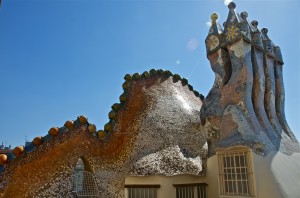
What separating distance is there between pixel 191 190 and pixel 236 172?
4.68 feet

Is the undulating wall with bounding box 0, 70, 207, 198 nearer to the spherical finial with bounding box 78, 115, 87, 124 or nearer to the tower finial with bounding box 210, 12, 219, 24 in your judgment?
the spherical finial with bounding box 78, 115, 87, 124

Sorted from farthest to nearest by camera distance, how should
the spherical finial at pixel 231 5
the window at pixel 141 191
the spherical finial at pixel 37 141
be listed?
the spherical finial at pixel 231 5 → the window at pixel 141 191 → the spherical finial at pixel 37 141

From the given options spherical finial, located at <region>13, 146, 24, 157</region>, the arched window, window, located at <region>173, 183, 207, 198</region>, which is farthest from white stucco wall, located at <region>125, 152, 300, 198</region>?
spherical finial, located at <region>13, 146, 24, 157</region>

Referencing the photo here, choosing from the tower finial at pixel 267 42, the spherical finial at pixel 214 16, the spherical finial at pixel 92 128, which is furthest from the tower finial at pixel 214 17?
the spherical finial at pixel 92 128

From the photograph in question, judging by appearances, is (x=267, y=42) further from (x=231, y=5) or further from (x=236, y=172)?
(x=236, y=172)

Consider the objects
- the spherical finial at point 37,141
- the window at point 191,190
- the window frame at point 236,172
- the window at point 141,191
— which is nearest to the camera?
the window frame at point 236,172

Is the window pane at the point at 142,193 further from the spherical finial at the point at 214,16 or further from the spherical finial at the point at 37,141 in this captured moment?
the spherical finial at the point at 214,16

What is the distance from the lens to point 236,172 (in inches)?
241

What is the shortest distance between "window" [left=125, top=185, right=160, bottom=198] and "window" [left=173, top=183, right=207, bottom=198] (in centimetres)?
56

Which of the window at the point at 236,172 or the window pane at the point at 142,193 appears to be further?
the window pane at the point at 142,193

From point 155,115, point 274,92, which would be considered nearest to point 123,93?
point 155,115

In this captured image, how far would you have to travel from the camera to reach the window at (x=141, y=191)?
21.7ft

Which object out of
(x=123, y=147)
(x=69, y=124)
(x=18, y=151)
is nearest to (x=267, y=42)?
(x=123, y=147)

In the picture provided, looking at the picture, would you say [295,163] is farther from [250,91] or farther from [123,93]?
[123,93]
